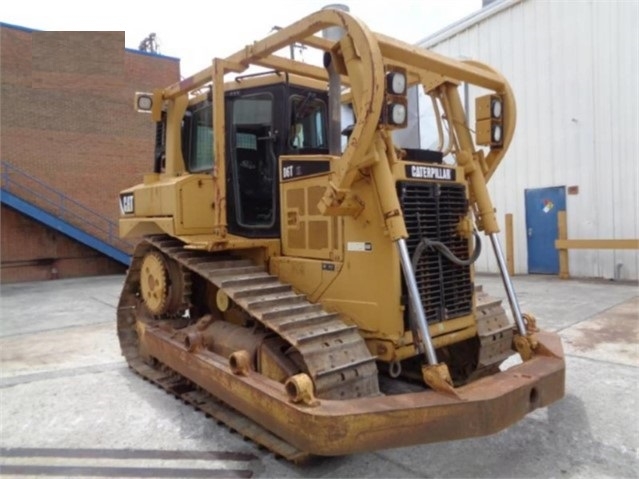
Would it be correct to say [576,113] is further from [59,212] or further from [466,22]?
[59,212]

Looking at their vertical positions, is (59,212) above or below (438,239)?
above

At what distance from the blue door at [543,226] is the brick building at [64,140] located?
12.4 metres

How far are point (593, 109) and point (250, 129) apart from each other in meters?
9.26

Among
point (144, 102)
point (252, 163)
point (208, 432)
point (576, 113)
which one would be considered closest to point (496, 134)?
point (252, 163)

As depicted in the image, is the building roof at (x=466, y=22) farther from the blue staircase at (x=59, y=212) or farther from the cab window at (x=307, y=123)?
the blue staircase at (x=59, y=212)

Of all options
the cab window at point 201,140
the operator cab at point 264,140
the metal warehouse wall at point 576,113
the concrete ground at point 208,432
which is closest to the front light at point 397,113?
the operator cab at point 264,140

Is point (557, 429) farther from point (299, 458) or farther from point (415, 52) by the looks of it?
point (415, 52)

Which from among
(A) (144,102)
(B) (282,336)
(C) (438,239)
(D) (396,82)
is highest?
(A) (144,102)

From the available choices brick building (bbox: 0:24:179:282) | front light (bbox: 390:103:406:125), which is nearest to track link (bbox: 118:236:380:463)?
front light (bbox: 390:103:406:125)

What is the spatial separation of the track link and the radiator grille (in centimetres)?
65

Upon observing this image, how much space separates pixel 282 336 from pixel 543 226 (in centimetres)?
1017

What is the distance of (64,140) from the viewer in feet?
52.5

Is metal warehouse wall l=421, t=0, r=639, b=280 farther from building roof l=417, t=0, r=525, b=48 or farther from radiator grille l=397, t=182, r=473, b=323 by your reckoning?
radiator grille l=397, t=182, r=473, b=323

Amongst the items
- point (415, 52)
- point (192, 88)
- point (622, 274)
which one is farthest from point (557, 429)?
point (622, 274)
